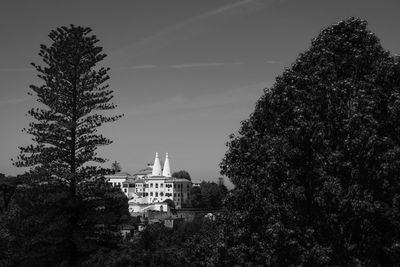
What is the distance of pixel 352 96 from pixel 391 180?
7.78ft

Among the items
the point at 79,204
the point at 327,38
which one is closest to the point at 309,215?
the point at 327,38

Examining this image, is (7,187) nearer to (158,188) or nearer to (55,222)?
(55,222)

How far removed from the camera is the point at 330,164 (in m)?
12.0

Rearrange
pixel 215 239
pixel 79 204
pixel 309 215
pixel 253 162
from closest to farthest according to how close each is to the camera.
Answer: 1. pixel 309 215
2. pixel 253 162
3. pixel 215 239
4. pixel 79 204

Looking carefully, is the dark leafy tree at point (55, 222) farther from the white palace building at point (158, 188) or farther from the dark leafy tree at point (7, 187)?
the white palace building at point (158, 188)

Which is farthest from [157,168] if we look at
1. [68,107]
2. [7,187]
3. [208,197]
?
[68,107]

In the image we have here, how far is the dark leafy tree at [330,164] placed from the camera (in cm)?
1187

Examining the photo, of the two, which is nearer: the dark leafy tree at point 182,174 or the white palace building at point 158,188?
the white palace building at point 158,188

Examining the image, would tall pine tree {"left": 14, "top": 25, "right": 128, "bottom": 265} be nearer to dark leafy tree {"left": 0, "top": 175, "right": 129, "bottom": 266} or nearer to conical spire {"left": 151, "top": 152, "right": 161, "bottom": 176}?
dark leafy tree {"left": 0, "top": 175, "right": 129, "bottom": 266}

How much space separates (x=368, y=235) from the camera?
12492mm

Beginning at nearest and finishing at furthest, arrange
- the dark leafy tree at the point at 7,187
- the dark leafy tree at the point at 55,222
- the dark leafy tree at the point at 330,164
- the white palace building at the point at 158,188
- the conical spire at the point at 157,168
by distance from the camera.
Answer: the dark leafy tree at the point at 330,164 → the dark leafy tree at the point at 55,222 → the dark leafy tree at the point at 7,187 → the white palace building at the point at 158,188 → the conical spire at the point at 157,168

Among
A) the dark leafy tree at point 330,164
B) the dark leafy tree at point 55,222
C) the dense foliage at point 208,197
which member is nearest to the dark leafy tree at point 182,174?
the dense foliage at point 208,197

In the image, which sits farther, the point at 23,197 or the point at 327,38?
the point at 23,197

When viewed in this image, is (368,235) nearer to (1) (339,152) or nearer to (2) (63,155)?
(1) (339,152)
